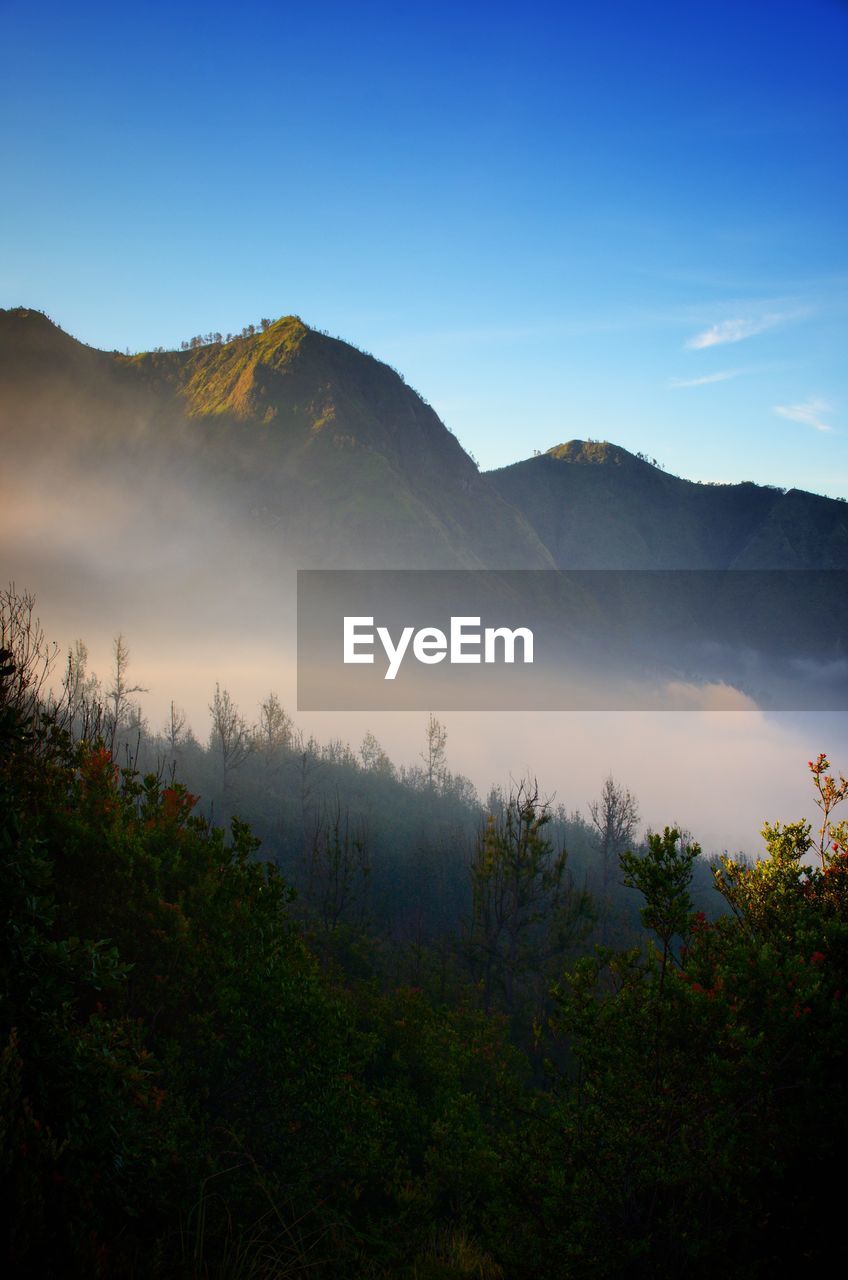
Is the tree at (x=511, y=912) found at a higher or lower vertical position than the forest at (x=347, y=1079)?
lower

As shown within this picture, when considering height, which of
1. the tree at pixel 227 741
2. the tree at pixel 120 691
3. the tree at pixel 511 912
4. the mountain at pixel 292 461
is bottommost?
the tree at pixel 511 912

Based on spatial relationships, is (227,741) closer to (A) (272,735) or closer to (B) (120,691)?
(A) (272,735)

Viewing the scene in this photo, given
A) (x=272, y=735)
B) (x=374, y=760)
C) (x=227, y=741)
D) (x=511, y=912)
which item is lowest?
(x=511, y=912)

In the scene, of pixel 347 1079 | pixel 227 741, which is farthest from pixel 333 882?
pixel 347 1079

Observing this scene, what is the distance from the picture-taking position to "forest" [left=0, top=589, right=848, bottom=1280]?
632 centimetres

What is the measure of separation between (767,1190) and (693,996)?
1693 millimetres

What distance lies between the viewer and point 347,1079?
1314cm

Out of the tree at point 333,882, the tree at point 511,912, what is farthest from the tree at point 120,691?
the tree at point 511,912

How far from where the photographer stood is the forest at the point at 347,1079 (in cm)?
632

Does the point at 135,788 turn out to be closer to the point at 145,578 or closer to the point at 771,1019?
the point at 771,1019

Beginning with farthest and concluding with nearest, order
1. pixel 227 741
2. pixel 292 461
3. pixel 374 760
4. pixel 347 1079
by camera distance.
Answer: pixel 292 461 → pixel 374 760 → pixel 227 741 → pixel 347 1079

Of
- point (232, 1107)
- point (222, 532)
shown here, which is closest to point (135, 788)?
point (232, 1107)

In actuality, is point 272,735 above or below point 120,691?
below

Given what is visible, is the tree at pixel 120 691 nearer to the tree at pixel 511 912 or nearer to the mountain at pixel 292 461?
the tree at pixel 511 912
